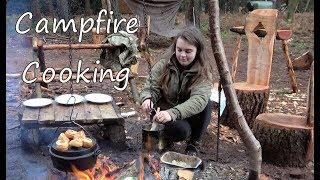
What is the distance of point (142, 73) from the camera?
803 centimetres

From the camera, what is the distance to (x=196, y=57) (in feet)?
12.1

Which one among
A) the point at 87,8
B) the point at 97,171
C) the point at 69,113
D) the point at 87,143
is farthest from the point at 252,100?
the point at 87,8

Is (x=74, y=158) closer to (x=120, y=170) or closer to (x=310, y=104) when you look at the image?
(x=120, y=170)

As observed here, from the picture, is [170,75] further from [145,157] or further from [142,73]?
[142,73]

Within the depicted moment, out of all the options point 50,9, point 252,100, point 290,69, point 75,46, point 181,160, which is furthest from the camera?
point 50,9

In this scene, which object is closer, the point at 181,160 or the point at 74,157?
the point at 74,157

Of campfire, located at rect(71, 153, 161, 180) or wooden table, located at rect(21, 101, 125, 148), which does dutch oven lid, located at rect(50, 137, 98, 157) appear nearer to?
campfire, located at rect(71, 153, 161, 180)

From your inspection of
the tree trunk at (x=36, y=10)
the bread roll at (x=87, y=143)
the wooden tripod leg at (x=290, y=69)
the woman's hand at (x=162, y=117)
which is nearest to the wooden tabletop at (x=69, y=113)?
the woman's hand at (x=162, y=117)

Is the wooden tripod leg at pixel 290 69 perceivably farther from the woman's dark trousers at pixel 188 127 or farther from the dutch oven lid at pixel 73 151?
the dutch oven lid at pixel 73 151

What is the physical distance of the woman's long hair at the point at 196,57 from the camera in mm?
3506

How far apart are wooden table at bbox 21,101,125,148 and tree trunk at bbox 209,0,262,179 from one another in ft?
4.19

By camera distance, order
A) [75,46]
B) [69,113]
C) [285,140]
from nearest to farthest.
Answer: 1. [285,140]
2. [69,113]
3. [75,46]

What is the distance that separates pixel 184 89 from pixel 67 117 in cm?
113

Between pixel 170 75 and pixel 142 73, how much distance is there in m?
4.33
